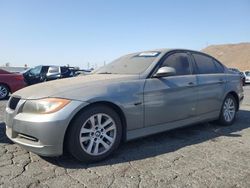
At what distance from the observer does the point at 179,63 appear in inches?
204

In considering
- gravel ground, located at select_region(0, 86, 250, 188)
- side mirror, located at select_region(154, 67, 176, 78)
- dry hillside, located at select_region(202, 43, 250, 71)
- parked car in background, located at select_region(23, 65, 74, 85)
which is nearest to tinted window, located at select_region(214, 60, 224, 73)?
gravel ground, located at select_region(0, 86, 250, 188)

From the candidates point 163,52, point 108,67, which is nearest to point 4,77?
point 108,67

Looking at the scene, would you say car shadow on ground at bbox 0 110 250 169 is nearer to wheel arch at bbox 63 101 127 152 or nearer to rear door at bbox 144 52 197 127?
wheel arch at bbox 63 101 127 152

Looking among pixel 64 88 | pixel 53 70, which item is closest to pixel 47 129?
pixel 64 88

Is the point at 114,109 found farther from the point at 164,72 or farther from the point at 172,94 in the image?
the point at 172,94

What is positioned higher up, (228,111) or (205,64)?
(205,64)

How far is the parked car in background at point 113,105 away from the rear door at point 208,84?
18 mm

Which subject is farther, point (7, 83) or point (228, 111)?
point (7, 83)

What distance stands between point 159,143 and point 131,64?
4.50ft

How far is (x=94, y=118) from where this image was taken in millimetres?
3852

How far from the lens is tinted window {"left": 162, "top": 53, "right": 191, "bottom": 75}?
4.98m

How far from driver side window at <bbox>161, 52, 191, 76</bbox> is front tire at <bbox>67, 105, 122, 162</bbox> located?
4.82ft

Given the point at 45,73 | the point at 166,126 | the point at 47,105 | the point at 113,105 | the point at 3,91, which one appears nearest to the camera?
the point at 47,105

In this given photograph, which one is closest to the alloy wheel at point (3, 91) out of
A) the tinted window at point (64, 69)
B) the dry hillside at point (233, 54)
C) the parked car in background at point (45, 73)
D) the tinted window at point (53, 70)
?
the parked car in background at point (45, 73)
